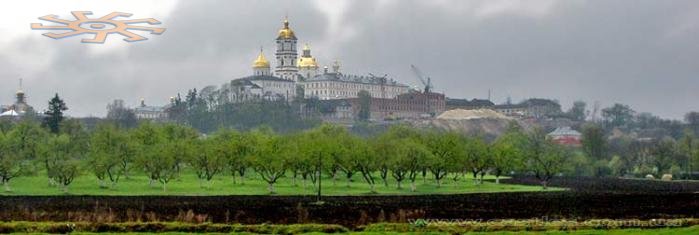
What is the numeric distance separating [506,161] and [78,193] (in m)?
55.6

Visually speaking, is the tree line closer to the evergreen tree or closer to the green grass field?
the green grass field

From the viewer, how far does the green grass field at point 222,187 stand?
4104 inches

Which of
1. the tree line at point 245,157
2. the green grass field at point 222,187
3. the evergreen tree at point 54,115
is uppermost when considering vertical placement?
the evergreen tree at point 54,115

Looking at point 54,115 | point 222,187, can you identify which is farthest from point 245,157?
point 54,115

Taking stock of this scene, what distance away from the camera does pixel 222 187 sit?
11231 cm

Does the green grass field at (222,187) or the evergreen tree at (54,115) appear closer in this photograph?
the green grass field at (222,187)

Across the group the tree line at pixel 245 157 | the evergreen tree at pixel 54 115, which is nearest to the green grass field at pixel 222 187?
the tree line at pixel 245 157

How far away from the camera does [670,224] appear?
56.9 meters

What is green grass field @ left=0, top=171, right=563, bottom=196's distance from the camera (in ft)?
342

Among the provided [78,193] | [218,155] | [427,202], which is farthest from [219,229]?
[218,155]

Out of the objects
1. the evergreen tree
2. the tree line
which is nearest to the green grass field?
the tree line

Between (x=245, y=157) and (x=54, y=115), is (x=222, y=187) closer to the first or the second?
(x=245, y=157)

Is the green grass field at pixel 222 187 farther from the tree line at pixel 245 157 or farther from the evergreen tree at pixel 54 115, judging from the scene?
the evergreen tree at pixel 54 115

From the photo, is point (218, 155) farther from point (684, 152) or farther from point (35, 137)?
point (684, 152)
